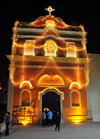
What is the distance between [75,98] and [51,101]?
9.33 feet

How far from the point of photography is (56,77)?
1705 centimetres

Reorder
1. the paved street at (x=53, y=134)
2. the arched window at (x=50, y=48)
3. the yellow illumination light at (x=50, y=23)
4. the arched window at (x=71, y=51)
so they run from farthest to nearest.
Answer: the yellow illumination light at (x=50, y=23), the arched window at (x=71, y=51), the arched window at (x=50, y=48), the paved street at (x=53, y=134)

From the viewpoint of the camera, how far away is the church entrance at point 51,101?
1625cm

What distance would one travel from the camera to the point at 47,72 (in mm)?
17031

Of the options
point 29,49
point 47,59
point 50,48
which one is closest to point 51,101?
point 47,59

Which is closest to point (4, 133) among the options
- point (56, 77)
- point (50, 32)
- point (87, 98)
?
point (56, 77)

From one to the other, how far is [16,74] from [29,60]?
2.16 meters

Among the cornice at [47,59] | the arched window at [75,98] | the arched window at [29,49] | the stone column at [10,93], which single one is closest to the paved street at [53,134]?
the stone column at [10,93]

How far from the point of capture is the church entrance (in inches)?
640

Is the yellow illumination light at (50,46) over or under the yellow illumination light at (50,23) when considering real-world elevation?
under

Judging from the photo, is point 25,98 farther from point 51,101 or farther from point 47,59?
point 47,59

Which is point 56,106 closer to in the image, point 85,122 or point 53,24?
point 85,122

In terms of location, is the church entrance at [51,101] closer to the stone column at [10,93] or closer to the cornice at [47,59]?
the stone column at [10,93]

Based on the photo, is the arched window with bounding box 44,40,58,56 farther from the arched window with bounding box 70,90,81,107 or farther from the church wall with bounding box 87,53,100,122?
the arched window with bounding box 70,90,81,107
